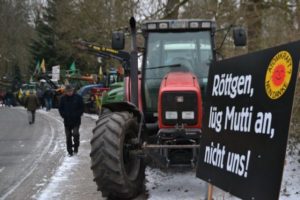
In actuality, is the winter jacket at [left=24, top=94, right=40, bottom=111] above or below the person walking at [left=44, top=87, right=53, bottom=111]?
above

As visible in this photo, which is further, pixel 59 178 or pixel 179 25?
pixel 59 178

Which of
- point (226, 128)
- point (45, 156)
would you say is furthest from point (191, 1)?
point (226, 128)

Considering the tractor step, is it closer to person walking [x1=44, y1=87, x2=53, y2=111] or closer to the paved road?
the paved road

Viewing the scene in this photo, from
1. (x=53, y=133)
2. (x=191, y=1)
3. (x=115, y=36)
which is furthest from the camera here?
(x=191, y=1)

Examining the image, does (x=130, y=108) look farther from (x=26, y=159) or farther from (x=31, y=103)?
(x=31, y=103)

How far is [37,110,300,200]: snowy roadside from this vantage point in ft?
25.1

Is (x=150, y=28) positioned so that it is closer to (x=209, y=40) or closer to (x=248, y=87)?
(x=209, y=40)

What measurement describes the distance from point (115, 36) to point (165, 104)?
1523 mm

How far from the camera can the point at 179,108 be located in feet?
26.1

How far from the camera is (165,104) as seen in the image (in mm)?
7977

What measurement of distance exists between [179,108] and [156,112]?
1.03 meters

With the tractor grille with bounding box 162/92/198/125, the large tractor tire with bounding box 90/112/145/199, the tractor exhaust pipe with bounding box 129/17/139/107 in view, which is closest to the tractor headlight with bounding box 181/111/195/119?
the tractor grille with bounding box 162/92/198/125

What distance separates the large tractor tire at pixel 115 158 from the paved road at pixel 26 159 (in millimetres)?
1423

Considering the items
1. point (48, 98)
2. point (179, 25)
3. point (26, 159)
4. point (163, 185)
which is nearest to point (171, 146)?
point (163, 185)
